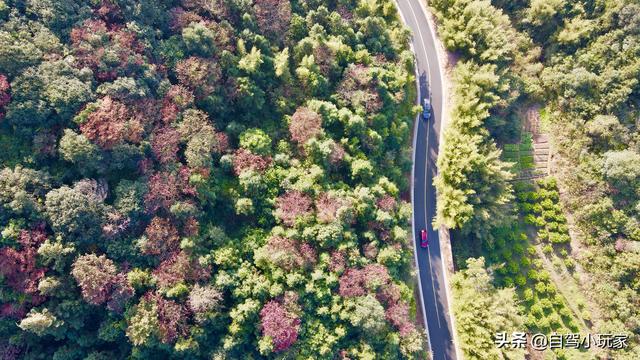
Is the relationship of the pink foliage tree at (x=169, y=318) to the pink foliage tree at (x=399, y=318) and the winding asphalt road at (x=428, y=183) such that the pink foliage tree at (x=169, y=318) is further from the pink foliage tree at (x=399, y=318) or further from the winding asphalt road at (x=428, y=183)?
the winding asphalt road at (x=428, y=183)

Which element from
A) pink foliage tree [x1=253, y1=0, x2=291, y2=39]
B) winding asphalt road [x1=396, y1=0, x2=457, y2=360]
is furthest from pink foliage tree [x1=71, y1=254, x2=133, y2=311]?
winding asphalt road [x1=396, y1=0, x2=457, y2=360]

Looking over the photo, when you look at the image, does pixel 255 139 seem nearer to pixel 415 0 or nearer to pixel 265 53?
pixel 265 53

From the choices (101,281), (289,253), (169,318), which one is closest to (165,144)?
(101,281)

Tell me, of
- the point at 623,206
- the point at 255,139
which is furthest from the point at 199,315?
the point at 623,206

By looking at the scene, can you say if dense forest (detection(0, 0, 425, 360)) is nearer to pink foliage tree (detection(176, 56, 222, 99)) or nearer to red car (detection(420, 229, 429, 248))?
pink foliage tree (detection(176, 56, 222, 99))

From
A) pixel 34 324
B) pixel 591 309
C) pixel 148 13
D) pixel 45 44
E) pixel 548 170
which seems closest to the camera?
pixel 34 324

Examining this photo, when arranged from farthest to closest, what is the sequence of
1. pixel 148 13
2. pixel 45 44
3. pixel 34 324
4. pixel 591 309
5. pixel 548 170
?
pixel 548 170 < pixel 591 309 < pixel 148 13 < pixel 45 44 < pixel 34 324

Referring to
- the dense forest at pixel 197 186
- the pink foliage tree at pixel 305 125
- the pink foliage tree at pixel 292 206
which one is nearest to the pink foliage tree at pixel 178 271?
the dense forest at pixel 197 186
